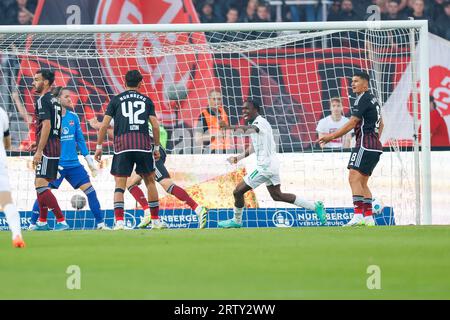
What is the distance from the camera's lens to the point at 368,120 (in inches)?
637

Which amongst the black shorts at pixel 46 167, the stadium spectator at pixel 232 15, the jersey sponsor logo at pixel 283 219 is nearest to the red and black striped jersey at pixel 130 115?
the black shorts at pixel 46 167

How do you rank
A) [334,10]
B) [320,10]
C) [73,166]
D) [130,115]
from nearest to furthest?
[130,115] → [73,166] → [334,10] → [320,10]

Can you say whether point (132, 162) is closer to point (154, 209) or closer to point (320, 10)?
point (154, 209)

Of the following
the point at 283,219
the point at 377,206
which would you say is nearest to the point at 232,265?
the point at 377,206

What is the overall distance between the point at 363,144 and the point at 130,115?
3260 mm

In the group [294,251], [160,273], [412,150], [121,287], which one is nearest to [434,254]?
[294,251]

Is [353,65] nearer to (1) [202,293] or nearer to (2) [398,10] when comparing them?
(2) [398,10]

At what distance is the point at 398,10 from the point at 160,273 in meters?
15.6

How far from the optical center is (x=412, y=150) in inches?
→ 753

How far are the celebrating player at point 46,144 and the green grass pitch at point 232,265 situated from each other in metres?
2.25

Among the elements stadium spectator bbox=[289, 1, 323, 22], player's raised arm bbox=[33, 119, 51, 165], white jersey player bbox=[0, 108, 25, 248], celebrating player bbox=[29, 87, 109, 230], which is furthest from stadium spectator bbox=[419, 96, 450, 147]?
white jersey player bbox=[0, 108, 25, 248]

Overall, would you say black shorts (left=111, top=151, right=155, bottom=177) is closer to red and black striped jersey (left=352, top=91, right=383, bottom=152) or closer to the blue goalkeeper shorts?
the blue goalkeeper shorts

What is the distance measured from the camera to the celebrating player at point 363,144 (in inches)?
632

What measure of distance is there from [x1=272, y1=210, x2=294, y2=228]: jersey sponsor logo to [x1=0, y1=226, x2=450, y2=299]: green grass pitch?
4733 mm
